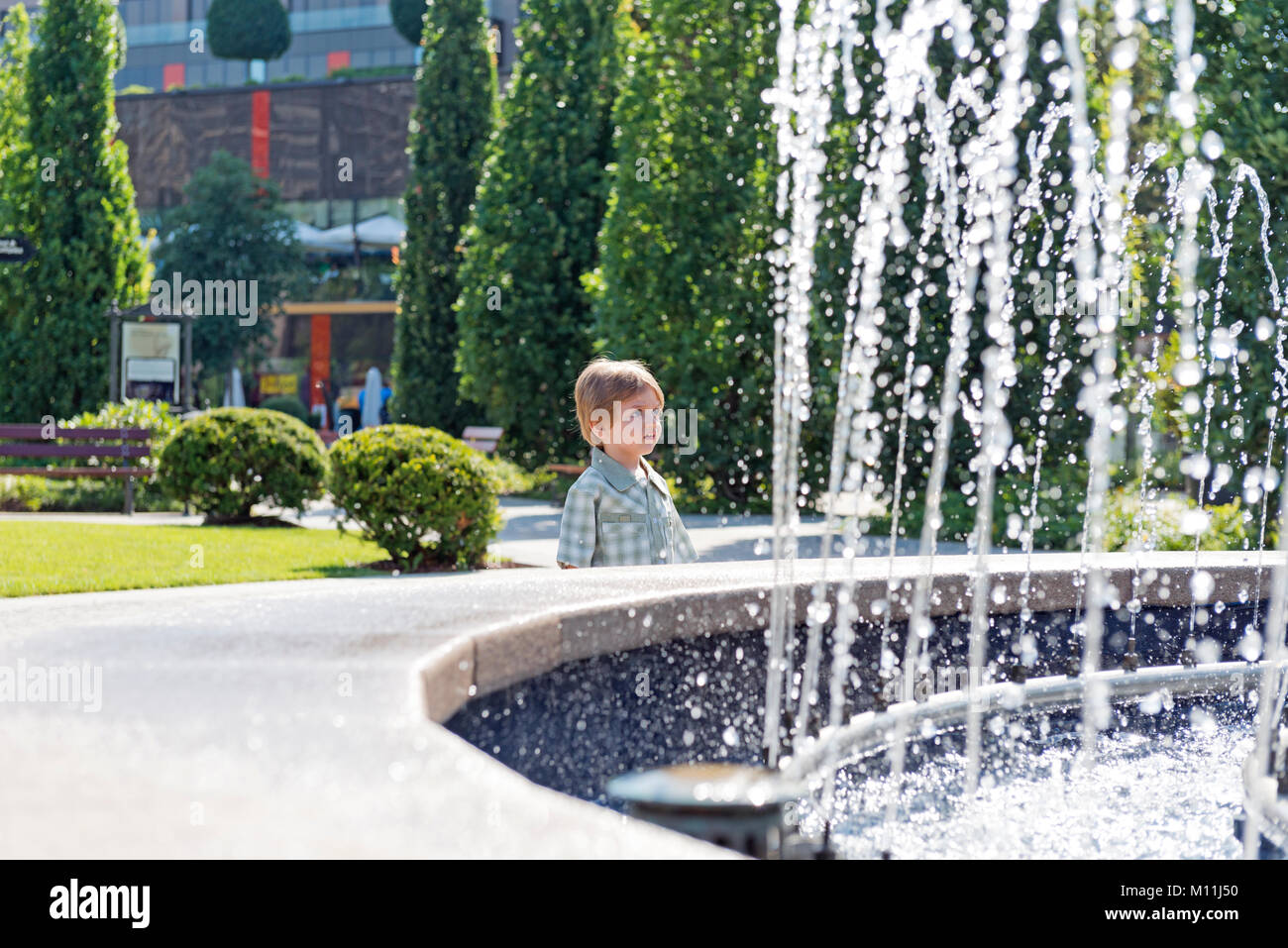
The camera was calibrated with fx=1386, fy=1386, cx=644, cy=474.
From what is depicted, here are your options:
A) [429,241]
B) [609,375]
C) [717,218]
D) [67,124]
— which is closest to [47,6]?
[67,124]

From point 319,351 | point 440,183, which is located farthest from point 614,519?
point 319,351

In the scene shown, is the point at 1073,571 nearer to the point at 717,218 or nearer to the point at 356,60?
the point at 717,218

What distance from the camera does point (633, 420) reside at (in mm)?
4422

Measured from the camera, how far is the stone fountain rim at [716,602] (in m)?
2.84

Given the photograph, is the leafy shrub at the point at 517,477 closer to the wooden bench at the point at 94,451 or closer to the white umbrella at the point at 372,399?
the wooden bench at the point at 94,451

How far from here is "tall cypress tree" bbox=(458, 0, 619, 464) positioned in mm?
17859

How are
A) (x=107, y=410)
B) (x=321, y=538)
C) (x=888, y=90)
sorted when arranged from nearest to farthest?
(x=321, y=538), (x=888, y=90), (x=107, y=410)

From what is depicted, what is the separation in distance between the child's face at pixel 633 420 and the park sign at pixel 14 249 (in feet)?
39.3

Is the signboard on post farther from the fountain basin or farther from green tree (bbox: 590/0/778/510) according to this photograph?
the fountain basin

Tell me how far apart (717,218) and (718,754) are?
1223cm

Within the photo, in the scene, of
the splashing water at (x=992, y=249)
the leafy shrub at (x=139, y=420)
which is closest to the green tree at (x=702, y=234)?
the splashing water at (x=992, y=249)

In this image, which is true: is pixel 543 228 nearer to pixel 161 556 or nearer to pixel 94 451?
pixel 94 451

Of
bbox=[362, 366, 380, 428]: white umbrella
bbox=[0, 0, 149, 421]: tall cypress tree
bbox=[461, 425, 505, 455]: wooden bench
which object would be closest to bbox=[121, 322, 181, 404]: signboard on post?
bbox=[0, 0, 149, 421]: tall cypress tree

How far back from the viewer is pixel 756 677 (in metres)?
3.59
